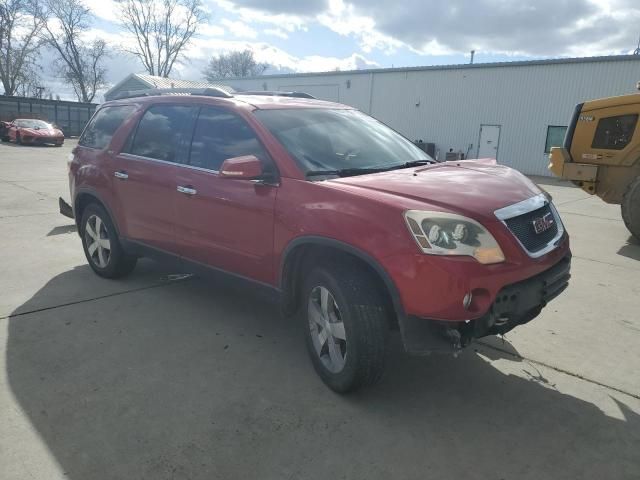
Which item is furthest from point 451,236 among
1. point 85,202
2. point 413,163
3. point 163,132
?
point 85,202

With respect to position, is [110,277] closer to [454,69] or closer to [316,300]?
[316,300]

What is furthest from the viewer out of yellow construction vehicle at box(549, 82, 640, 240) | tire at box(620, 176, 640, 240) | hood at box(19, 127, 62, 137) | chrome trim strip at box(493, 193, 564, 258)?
hood at box(19, 127, 62, 137)

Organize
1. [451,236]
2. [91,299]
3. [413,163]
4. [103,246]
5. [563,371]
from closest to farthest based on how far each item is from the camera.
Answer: [451,236] < [563,371] < [413,163] < [91,299] < [103,246]

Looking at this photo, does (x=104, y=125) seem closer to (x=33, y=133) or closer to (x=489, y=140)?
(x=489, y=140)

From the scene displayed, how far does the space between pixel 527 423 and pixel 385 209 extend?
59.4 inches

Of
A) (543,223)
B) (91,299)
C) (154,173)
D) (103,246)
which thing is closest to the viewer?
(543,223)

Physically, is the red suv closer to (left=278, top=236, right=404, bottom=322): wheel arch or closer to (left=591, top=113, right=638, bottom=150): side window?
(left=278, top=236, right=404, bottom=322): wheel arch

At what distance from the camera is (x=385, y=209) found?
2.71 m

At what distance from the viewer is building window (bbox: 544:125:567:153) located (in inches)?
854

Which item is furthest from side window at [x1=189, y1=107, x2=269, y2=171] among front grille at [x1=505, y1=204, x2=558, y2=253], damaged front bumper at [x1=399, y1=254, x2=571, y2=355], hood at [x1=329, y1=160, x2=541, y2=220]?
front grille at [x1=505, y1=204, x2=558, y2=253]

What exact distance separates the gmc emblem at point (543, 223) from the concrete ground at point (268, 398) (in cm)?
106

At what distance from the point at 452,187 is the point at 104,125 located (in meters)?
3.82

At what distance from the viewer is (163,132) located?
4332 millimetres

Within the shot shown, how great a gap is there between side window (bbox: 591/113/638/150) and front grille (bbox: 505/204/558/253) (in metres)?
6.20
